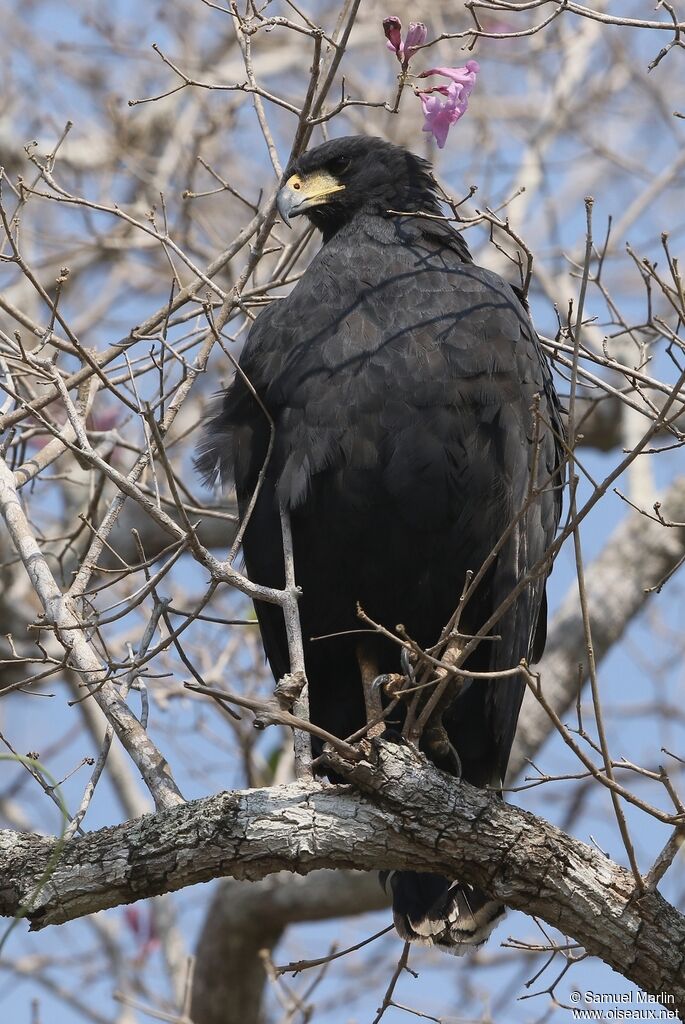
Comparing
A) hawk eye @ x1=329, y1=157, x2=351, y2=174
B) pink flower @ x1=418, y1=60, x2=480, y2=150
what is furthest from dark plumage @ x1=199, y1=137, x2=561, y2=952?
pink flower @ x1=418, y1=60, x2=480, y2=150

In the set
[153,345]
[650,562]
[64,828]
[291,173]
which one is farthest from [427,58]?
[64,828]

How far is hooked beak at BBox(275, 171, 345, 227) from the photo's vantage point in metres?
3.73

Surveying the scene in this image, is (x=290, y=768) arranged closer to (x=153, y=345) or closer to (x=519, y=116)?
(x=153, y=345)

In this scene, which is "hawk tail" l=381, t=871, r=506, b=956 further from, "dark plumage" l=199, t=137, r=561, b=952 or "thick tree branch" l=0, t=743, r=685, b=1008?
"thick tree branch" l=0, t=743, r=685, b=1008

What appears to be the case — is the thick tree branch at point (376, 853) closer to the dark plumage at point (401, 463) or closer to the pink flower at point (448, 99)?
the dark plumage at point (401, 463)

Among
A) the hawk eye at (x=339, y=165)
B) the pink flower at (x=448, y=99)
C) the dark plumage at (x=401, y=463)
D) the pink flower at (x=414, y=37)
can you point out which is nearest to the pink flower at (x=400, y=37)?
the pink flower at (x=414, y=37)

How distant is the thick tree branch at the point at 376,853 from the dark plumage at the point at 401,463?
2.15ft

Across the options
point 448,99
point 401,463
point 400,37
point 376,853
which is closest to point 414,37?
point 400,37

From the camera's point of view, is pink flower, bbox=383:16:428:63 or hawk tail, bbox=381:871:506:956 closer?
pink flower, bbox=383:16:428:63

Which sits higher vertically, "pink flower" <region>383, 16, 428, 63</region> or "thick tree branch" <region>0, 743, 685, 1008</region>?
"pink flower" <region>383, 16, 428, 63</region>

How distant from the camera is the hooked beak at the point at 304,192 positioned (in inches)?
147

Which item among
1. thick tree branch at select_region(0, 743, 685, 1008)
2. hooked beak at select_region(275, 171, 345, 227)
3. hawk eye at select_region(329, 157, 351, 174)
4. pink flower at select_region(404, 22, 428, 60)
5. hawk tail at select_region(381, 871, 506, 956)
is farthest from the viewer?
hawk eye at select_region(329, 157, 351, 174)

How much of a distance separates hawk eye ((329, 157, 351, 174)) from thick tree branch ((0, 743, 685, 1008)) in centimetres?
→ 203

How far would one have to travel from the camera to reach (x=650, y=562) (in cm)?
588
